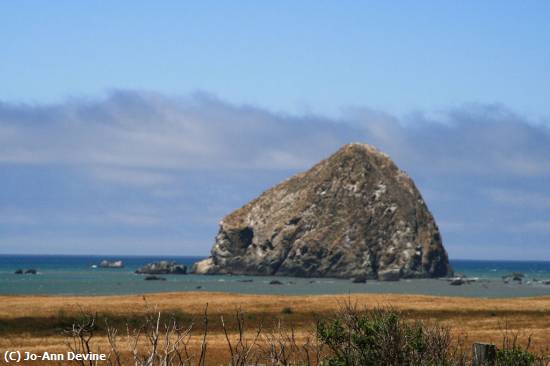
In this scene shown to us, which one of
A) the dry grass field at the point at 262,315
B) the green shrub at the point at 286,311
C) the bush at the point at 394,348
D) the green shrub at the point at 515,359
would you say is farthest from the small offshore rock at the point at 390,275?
the bush at the point at 394,348

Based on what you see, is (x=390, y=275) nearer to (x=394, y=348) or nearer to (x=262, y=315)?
(x=262, y=315)

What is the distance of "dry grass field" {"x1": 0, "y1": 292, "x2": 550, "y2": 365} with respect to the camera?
4097 centimetres

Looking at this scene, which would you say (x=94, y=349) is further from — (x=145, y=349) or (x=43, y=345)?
(x=43, y=345)

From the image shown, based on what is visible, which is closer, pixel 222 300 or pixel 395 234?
pixel 222 300

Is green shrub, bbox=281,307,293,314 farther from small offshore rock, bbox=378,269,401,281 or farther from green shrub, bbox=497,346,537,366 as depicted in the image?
small offshore rock, bbox=378,269,401,281

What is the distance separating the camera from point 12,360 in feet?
105

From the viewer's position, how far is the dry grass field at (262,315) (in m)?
41.0

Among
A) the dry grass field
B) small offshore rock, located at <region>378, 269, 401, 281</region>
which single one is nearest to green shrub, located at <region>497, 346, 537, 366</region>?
the dry grass field

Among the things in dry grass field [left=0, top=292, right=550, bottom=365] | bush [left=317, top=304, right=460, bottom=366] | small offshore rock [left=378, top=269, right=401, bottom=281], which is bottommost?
dry grass field [left=0, top=292, right=550, bottom=365]

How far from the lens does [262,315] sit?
53906 millimetres

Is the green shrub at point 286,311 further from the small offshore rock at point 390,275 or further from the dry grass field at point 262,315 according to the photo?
the small offshore rock at point 390,275

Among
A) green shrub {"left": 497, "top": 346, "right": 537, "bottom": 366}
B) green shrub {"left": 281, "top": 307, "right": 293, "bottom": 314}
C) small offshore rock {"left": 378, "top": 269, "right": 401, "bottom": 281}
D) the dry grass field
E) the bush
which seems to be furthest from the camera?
small offshore rock {"left": 378, "top": 269, "right": 401, "bottom": 281}

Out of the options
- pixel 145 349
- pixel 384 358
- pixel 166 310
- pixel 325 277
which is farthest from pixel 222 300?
pixel 325 277

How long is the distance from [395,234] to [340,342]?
18056 centimetres
